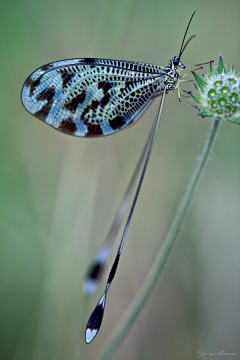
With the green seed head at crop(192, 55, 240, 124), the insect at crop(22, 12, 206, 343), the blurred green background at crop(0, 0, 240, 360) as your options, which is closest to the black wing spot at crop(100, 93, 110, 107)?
the insect at crop(22, 12, 206, 343)

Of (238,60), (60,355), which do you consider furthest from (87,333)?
(238,60)

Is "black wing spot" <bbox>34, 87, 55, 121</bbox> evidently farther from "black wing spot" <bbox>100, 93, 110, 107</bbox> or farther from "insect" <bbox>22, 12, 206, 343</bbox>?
"black wing spot" <bbox>100, 93, 110, 107</bbox>

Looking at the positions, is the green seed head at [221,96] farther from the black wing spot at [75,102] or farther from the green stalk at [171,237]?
the black wing spot at [75,102]

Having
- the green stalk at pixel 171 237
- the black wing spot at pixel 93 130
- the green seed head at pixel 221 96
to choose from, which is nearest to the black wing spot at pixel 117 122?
the black wing spot at pixel 93 130

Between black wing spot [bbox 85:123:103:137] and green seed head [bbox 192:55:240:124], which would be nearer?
green seed head [bbox 192:55:240:124]

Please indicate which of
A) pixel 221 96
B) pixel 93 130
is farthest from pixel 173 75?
pixel 93 130

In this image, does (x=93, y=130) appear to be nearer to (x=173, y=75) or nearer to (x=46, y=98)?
(x=46, y=98)

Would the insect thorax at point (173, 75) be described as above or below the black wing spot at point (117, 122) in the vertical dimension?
above
